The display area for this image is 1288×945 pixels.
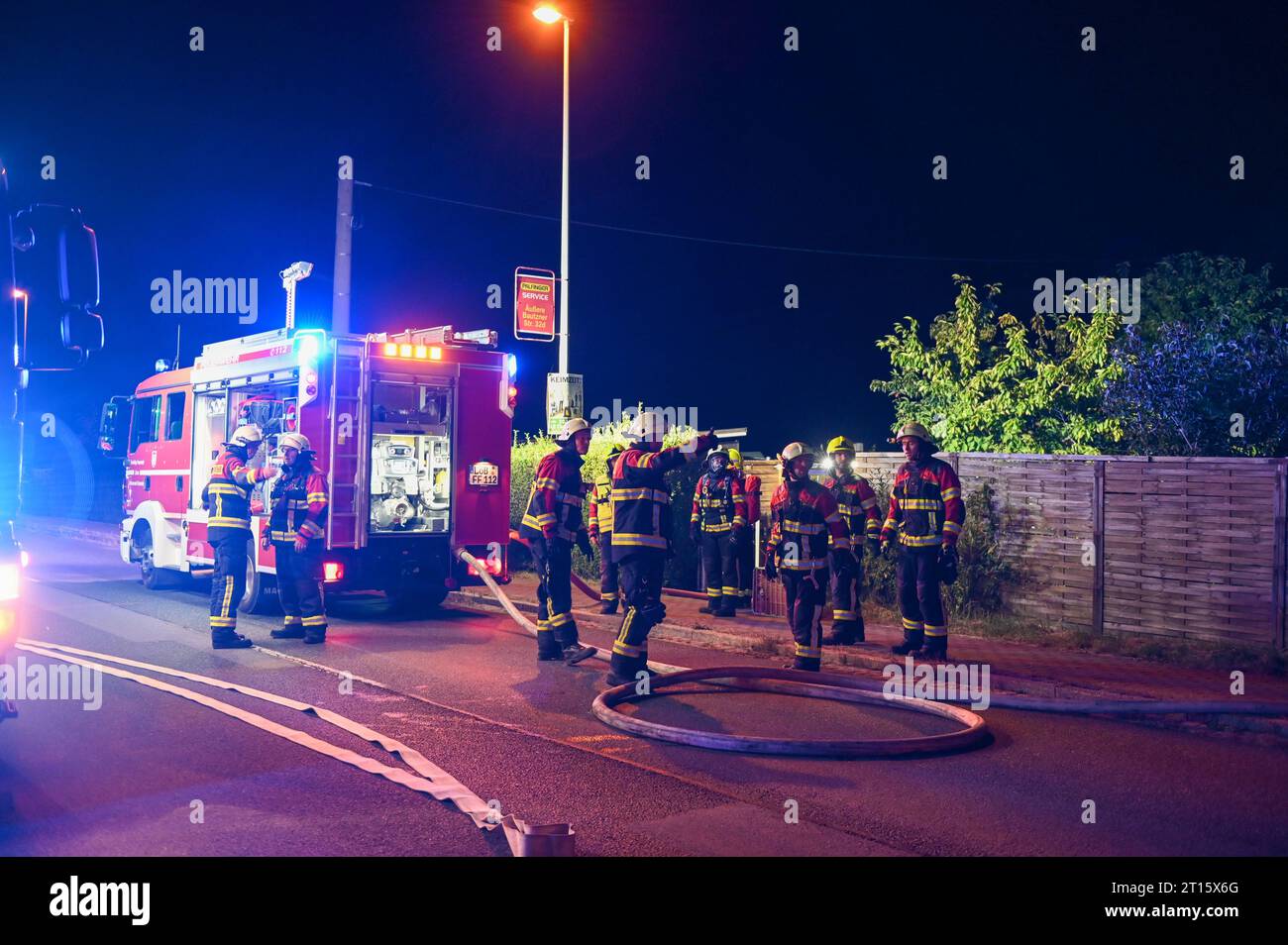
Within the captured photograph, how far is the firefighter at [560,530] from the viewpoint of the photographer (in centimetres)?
964

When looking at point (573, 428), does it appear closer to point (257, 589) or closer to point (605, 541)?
point (605, 541)

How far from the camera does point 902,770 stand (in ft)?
20.6

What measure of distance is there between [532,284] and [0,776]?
12061 mm

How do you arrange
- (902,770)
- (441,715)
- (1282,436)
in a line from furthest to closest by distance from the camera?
(1282,436) → (441,715) → (902,770)

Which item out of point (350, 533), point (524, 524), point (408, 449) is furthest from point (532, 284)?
point (524, 524)

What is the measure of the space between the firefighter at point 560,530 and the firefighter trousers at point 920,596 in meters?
2.65

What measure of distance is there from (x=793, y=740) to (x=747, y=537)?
608cm

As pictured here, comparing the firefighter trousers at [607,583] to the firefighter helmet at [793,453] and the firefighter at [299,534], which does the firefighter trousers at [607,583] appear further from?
the firefighter at [299,534]

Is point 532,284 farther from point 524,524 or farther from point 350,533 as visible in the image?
point 524,524

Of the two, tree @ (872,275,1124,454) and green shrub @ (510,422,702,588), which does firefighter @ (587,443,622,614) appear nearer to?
green shrub @ (510,422,702,588)

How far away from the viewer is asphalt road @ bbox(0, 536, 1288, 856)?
16.3 feet

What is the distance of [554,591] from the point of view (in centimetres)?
967

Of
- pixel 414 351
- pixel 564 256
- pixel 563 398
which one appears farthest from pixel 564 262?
pixel 414 351

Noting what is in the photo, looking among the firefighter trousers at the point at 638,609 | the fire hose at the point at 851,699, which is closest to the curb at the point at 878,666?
the fire hose at the point at 851,699
